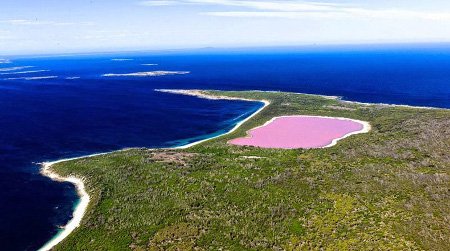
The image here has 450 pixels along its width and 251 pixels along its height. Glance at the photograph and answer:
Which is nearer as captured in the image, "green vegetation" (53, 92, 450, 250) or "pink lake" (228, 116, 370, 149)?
"green vegetation" (53, 92, 450, 250)

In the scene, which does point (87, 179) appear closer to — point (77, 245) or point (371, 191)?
point (77, 245)

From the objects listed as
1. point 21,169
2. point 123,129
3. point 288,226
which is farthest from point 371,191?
point 123,129

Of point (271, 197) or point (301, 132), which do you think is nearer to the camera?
point (271, 197)

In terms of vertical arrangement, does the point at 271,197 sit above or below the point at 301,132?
below

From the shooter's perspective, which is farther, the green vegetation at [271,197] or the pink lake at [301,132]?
the pink lake at [301,132]
